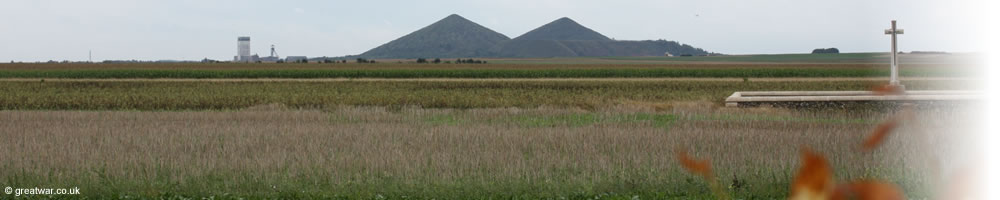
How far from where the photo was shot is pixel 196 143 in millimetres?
15211

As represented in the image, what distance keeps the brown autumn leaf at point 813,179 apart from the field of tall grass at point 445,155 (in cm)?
698

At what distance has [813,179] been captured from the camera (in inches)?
37.0

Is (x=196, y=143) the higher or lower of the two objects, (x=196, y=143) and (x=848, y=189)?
the lower

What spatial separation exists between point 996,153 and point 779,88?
39.7 meters

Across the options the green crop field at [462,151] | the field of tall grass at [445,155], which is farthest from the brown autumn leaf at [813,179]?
the field of tall grass at [445,155]

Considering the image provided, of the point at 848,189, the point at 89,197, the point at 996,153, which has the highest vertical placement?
the point at 848,189

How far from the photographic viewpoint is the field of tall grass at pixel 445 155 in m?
10.2

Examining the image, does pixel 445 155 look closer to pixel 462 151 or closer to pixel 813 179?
pixel 462 151

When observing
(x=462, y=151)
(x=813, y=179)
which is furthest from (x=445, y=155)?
(x=813, y=179)

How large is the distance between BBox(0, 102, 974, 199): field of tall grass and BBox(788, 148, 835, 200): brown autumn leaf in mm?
6981

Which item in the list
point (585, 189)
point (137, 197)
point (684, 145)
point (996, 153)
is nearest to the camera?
point (996, 153)

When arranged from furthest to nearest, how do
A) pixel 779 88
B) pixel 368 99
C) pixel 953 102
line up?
pixel 779 88 → pixel 368 99 → pixel 953 102

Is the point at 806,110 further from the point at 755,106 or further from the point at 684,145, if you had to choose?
the point at 684,145

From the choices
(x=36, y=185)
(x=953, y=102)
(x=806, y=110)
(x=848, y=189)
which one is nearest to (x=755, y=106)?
(x=806, y=110)
